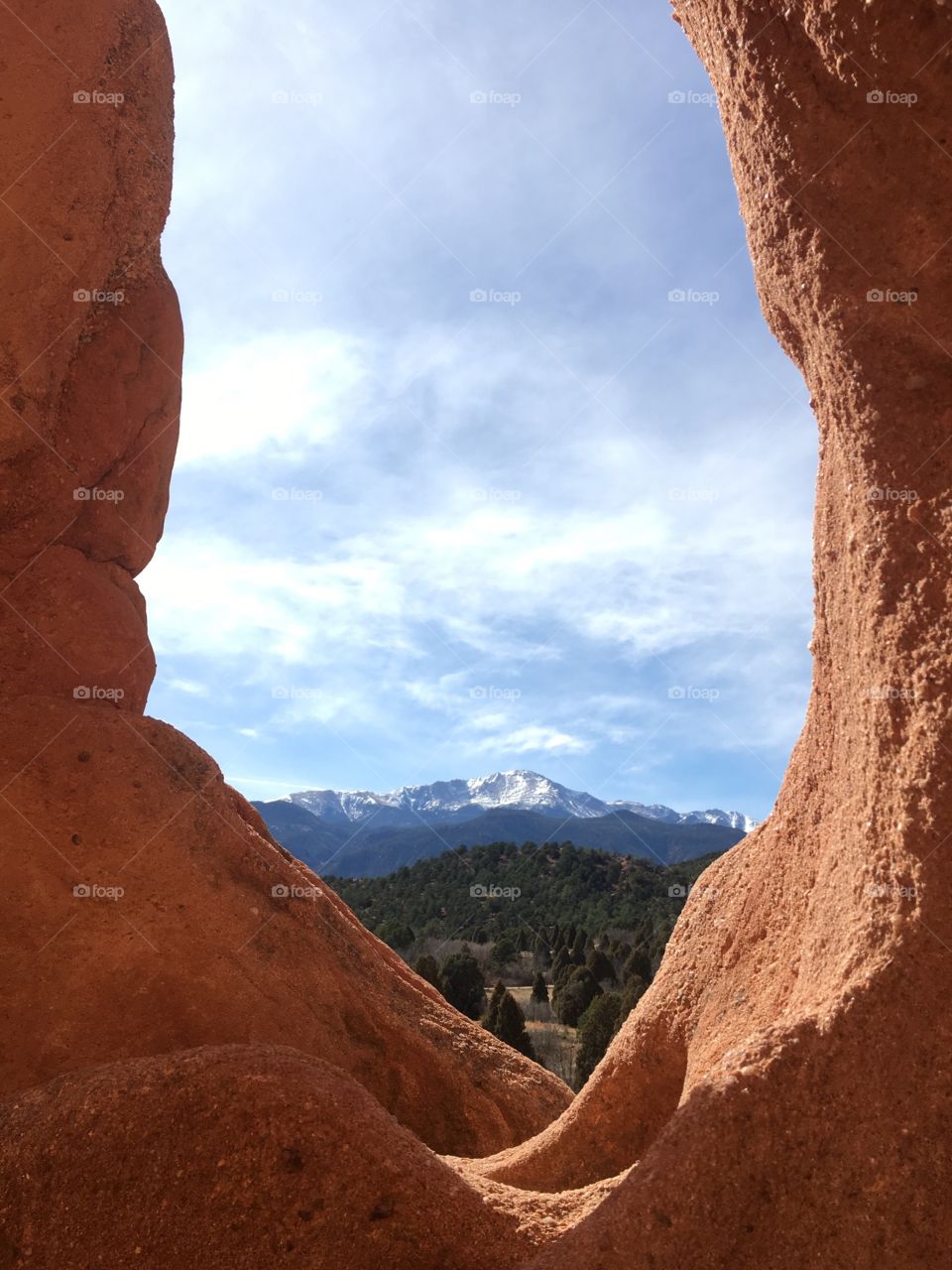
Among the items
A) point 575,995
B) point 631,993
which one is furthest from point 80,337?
point 575,995

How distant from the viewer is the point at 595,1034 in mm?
21172

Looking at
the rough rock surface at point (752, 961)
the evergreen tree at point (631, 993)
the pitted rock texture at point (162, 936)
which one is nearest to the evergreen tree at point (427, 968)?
the evergreen tree at point (631, 993)

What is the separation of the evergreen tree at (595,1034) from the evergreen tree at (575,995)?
5.69m

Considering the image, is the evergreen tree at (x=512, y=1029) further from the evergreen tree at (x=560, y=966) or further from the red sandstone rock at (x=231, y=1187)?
the red sandstone rock at (x=231, y=1187)

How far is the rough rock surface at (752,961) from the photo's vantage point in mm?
4336

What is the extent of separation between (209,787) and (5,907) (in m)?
1.88

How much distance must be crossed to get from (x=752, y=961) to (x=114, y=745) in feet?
16.8

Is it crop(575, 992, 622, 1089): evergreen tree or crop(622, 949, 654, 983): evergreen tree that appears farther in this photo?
crop(622, 949, 654, 983): evergreen tree

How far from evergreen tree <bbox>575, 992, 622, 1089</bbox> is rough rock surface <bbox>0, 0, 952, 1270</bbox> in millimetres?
14509

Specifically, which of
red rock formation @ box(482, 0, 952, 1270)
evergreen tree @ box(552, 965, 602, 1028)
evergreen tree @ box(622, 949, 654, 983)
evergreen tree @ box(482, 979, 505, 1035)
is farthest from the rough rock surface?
evergreen tree @ box(622, 949, 654, 983)

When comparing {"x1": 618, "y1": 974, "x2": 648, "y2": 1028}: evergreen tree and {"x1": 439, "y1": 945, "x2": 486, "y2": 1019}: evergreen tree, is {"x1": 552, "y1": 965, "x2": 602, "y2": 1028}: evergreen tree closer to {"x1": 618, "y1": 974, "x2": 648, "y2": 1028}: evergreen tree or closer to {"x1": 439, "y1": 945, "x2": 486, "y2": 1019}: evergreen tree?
{"x1": 618, "y1": 974, "x2": 648, "y2": 1028}: evergreen tree

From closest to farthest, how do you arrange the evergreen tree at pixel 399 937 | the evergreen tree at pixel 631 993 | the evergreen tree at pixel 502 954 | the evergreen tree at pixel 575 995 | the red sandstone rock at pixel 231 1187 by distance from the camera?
the red sandstone rock at pixel 231 1187, the evergreen tree at pixel 631 993, the evergreen tree at pixel 575 995, the evergreen tree at pixel 399 937, the evergreen tree at pixel 502 954

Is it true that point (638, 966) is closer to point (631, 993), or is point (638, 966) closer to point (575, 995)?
point (575, 995)

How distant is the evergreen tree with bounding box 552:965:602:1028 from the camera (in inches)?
1105
